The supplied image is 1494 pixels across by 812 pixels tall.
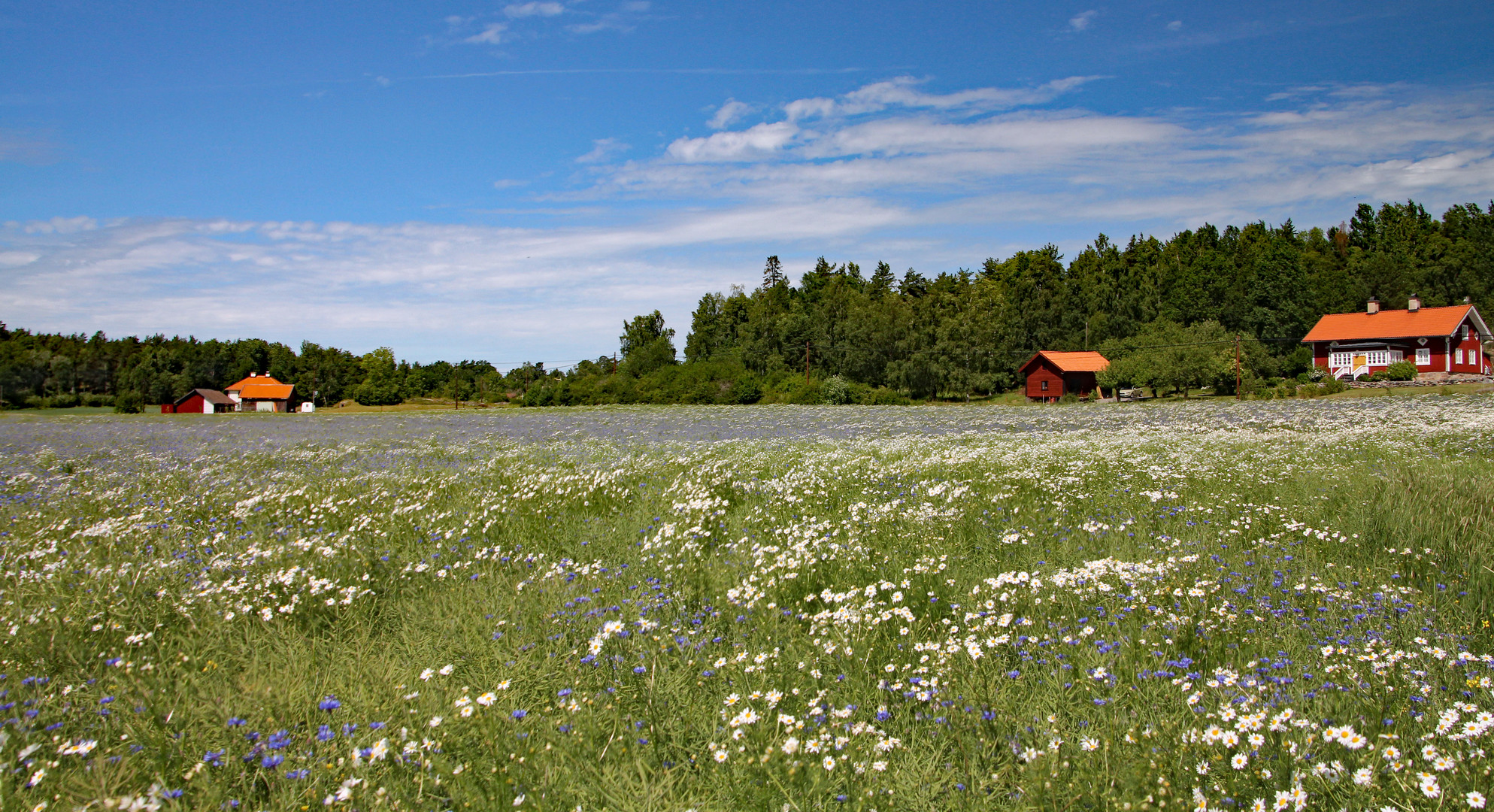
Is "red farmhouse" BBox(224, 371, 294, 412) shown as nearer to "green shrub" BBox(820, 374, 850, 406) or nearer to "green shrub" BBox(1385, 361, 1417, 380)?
"green shrub" BBox(820, 374, 850, 406)

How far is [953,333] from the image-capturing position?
68.1 meters

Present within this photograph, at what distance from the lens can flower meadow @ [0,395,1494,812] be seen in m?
2.73

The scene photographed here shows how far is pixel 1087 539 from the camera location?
6.21m

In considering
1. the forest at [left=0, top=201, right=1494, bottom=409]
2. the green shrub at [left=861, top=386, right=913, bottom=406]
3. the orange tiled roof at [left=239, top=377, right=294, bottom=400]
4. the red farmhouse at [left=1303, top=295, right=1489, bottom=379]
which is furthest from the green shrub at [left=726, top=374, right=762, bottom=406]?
the orange tiled roof at [left=239, top=377, right=294, bottom=400]

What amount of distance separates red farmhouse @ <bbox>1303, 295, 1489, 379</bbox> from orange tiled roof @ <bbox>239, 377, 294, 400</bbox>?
365ft

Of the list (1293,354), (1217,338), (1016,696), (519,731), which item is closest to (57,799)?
(519,731)

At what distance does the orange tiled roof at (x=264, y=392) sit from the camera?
298ft

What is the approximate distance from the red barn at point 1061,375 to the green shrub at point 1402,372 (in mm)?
18262

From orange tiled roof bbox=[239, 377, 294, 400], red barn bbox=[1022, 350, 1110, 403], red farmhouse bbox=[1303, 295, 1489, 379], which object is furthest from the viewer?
orange tiled roof bbox=[239, 377, 294, 400]

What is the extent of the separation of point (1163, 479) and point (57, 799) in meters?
9.74

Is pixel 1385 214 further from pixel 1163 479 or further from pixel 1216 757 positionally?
pixel 1216 757

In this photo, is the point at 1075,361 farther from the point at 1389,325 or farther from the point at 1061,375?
the point at 1389,325

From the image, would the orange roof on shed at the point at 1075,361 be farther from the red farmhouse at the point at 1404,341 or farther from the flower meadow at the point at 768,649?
the flower meadow at the point at 768,649

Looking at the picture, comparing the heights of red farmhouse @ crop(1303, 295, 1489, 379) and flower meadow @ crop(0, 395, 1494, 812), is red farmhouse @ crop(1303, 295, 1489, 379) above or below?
above
